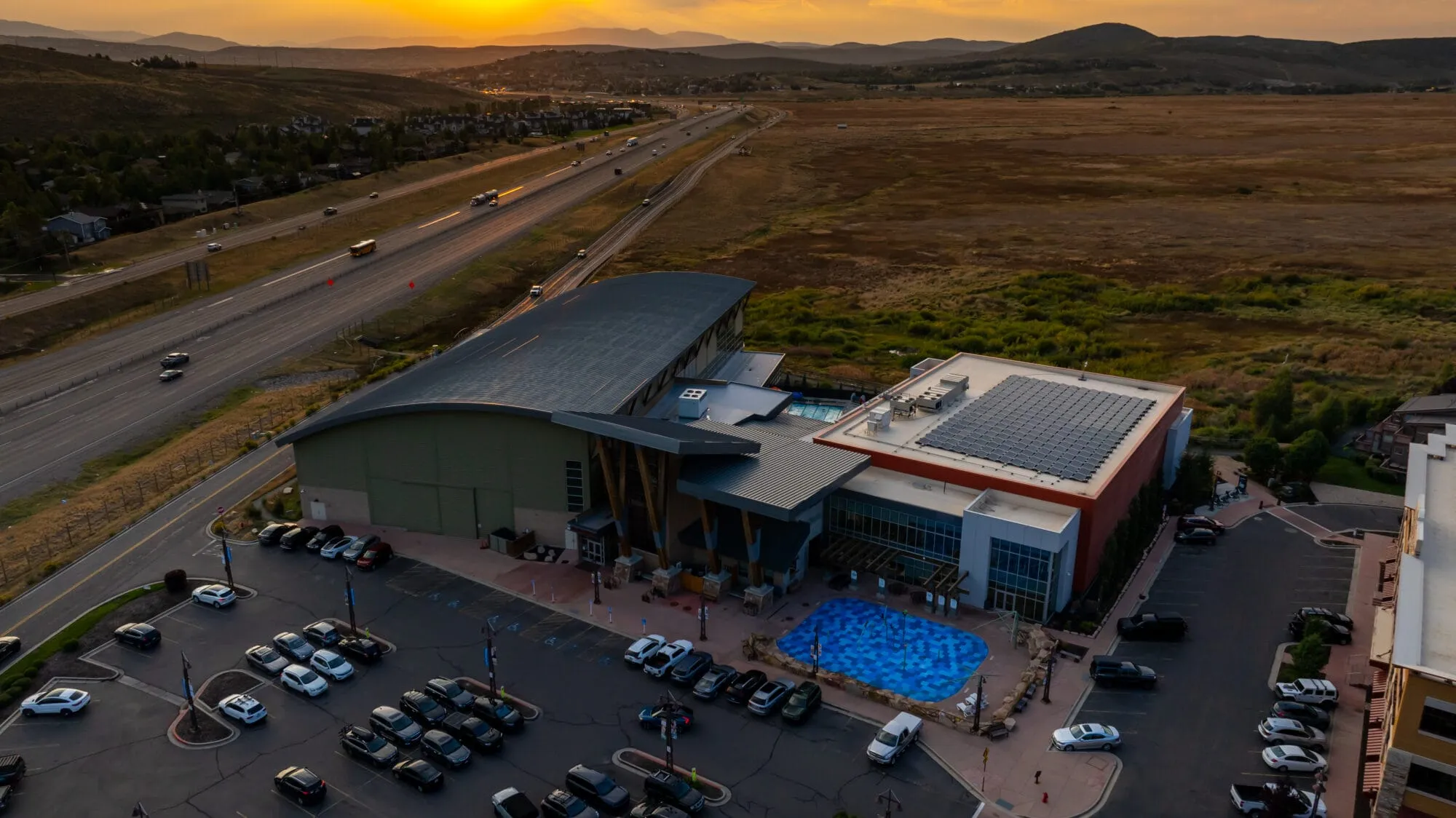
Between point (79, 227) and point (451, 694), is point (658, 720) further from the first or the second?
point (79, 227)

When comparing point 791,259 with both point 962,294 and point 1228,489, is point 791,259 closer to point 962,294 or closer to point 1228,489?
point 962,294

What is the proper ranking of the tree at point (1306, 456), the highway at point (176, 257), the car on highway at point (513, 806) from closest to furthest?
the car on highway at point (513, 806), the tree at point (1306, 456), the highway at point (176, 257)

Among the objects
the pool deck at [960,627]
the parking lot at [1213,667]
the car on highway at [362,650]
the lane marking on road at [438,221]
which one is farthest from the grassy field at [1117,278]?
the car on highway at [362,650]

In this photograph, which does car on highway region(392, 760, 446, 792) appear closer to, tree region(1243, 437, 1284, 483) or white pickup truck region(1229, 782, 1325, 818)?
white pickup truck region(1229, 782, 1325, 818)

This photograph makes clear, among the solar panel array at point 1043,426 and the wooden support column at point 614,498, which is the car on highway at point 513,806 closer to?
the wooden support column at point 614,498

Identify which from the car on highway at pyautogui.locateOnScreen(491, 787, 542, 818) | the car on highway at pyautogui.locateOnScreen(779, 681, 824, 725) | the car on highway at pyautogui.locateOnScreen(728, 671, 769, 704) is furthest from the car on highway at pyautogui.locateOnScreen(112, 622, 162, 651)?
the car on highway at pyautogui.locateOnScreen(779, 681, 824, 725)
